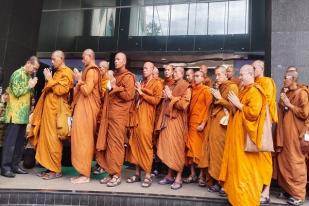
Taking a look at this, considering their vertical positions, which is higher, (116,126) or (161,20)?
(161,20)

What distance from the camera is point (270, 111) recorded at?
4602mm

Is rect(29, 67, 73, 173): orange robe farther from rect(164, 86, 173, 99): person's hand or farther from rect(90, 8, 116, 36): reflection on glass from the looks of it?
rect(90, 8, 116, 36): reflection on glass

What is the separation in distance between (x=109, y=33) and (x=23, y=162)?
10875 millimetres

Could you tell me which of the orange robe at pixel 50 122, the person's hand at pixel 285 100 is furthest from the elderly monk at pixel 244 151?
the orange robe at pixel 50 122

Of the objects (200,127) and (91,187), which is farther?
(200,127)

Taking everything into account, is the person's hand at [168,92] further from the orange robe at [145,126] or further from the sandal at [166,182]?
the sandal at [166,182]

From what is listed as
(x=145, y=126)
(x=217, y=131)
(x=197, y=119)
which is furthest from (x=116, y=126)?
(x=217, y=131)

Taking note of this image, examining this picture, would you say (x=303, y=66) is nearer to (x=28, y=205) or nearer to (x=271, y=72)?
(x=271, y=72)

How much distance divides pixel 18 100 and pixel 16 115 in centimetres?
28

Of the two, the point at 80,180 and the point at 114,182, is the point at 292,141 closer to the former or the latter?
the point at 114,182

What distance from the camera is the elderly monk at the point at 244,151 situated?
421 centimetres

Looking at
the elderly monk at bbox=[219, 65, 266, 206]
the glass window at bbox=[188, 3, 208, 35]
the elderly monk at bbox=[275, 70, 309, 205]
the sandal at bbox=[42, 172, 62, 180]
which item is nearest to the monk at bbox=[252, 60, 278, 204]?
the elderly monk at bbox=[219, 65, 266, 206]

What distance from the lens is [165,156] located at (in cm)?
530

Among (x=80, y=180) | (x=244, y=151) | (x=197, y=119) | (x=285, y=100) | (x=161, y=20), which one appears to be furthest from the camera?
(x=161, y=20)
